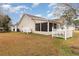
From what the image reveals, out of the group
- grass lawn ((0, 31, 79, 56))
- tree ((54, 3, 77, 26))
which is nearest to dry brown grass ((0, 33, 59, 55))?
grass lawn ((0, 31, 79, 56))

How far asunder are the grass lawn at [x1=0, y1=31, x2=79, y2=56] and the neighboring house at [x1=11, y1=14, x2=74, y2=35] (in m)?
0.07

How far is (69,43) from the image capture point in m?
2.15

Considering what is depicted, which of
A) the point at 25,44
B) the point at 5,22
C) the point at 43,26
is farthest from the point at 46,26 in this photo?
the point at 5,22

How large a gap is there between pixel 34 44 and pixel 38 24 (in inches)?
9.1

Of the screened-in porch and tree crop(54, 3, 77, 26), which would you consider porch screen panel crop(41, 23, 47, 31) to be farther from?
tree crop(54, 3, 77, 26)

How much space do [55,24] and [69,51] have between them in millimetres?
336

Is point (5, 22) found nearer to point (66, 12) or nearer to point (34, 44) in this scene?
point (34, 44)

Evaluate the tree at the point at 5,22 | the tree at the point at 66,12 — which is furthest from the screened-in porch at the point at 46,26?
the tree at the point at 5,22

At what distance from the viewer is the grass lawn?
2139 mm

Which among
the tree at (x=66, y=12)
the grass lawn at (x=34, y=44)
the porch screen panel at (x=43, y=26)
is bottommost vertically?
the grass lawn at (x=34, y=44)

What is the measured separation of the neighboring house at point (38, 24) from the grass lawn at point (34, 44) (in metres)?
0.07

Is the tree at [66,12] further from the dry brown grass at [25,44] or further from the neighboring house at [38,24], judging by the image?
the dry brown grass at [25,44]

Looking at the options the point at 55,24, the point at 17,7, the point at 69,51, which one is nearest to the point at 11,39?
the point at 17,7

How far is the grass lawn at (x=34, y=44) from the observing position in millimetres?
2139
